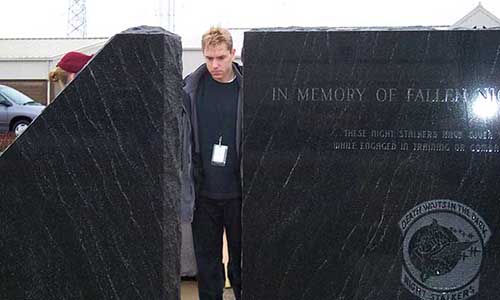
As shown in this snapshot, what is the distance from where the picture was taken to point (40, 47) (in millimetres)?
25094

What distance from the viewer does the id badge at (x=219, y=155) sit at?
4020 mm

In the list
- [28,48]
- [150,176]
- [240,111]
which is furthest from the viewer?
[28,48]

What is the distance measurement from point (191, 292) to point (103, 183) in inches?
78.3

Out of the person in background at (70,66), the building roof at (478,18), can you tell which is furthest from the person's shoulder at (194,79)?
the building roof at (478,18)

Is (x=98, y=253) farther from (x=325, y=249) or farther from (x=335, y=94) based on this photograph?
(x=335, y=94)

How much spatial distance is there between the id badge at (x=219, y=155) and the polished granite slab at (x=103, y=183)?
28 cm

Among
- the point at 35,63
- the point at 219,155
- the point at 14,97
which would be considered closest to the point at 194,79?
the point at 219,155

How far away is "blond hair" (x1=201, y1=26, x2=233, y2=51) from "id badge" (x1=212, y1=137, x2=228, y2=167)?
56 centimetres

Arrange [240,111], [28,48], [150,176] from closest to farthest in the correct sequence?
[150,176] → [240,111] → [28,48]

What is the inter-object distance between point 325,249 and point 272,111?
2.52ft

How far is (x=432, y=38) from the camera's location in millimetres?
3754

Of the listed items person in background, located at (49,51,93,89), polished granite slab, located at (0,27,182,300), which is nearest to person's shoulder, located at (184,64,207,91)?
polished granite slab, located at (0,27,182,300)

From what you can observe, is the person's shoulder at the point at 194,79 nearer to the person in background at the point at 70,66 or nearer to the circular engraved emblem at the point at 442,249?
the person in background at the point at 70,66

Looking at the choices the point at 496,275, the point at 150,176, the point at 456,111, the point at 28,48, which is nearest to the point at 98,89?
the point at 150,176
